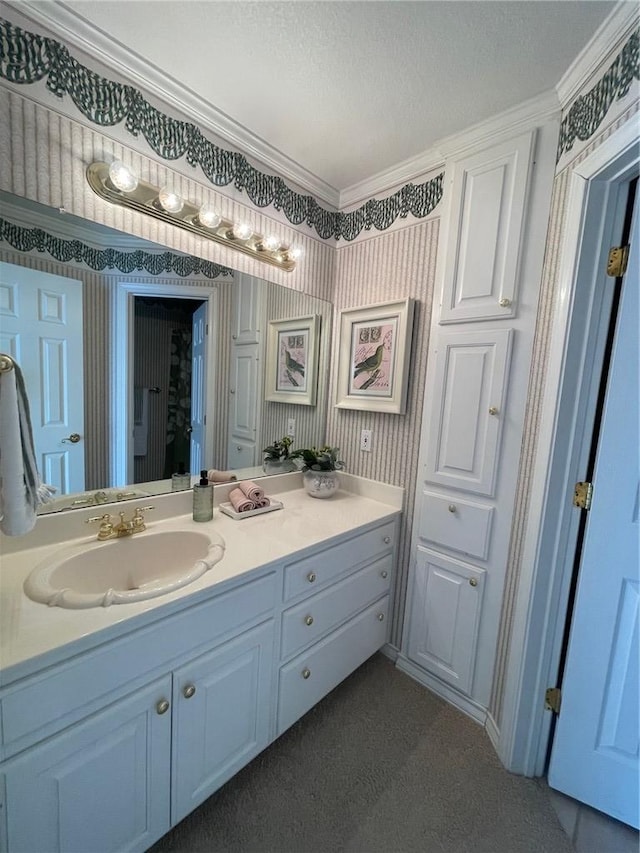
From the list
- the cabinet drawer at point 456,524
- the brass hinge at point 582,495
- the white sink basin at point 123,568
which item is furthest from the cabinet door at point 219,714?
the brass hinge at point 582,495

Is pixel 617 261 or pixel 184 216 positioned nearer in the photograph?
pixel 617 261

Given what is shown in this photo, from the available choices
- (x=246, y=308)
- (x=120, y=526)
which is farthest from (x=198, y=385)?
(x=120, y=526)

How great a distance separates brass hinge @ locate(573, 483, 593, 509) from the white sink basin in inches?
46.7

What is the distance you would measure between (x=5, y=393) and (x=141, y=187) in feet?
2.86

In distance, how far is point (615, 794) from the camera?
1.16m

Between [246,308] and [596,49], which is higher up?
[596,49]

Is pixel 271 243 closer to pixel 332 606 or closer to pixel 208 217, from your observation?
pixel 208 217

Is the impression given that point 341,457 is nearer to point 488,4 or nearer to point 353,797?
point 353,797

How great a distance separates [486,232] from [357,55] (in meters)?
0.73

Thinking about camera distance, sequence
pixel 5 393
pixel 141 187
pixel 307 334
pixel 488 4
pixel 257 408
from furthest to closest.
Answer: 1. pixel 307 334
2. pixel 257 408
3. pixel 141 187
4. pixel 488 4
5. pixel 5 393

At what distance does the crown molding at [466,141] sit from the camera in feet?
4.13

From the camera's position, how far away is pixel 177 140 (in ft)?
4.39

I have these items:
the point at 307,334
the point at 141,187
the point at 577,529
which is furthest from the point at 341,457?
the point at 141,187

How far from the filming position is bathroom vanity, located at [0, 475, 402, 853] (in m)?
0.74
